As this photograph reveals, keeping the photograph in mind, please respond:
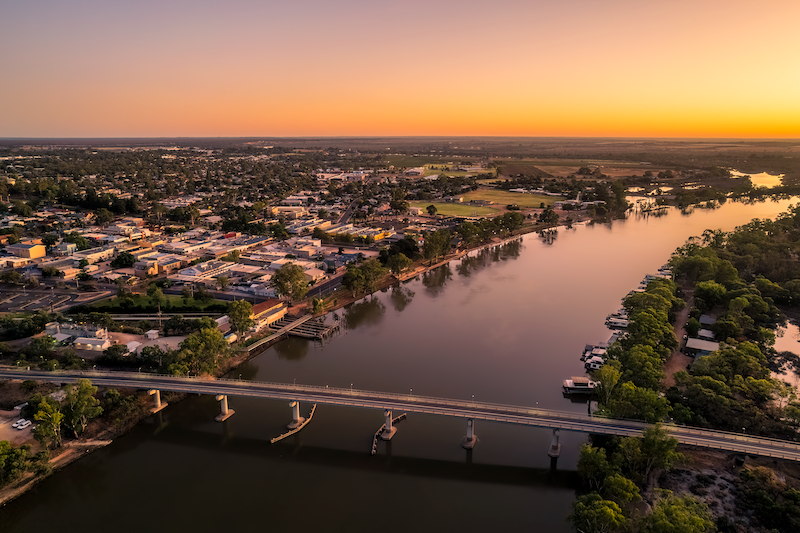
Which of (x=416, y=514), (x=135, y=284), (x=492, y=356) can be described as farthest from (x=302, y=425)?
(x=135, y=284)

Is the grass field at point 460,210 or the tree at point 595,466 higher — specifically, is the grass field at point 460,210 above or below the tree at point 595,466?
above

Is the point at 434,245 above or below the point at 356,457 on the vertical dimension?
above

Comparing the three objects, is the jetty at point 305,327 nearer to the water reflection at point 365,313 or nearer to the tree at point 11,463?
the water reflection at point 365,313

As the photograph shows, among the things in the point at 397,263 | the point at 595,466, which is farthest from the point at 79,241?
the point at 595,466

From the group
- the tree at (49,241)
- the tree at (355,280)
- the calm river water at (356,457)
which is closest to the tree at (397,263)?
the tree at (355,280)

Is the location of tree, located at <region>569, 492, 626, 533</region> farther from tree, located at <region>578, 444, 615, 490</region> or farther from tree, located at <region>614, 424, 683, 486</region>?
tree, located at <region>614, 424, 683, 486</region>

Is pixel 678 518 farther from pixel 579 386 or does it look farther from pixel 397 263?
pixel 397 263
